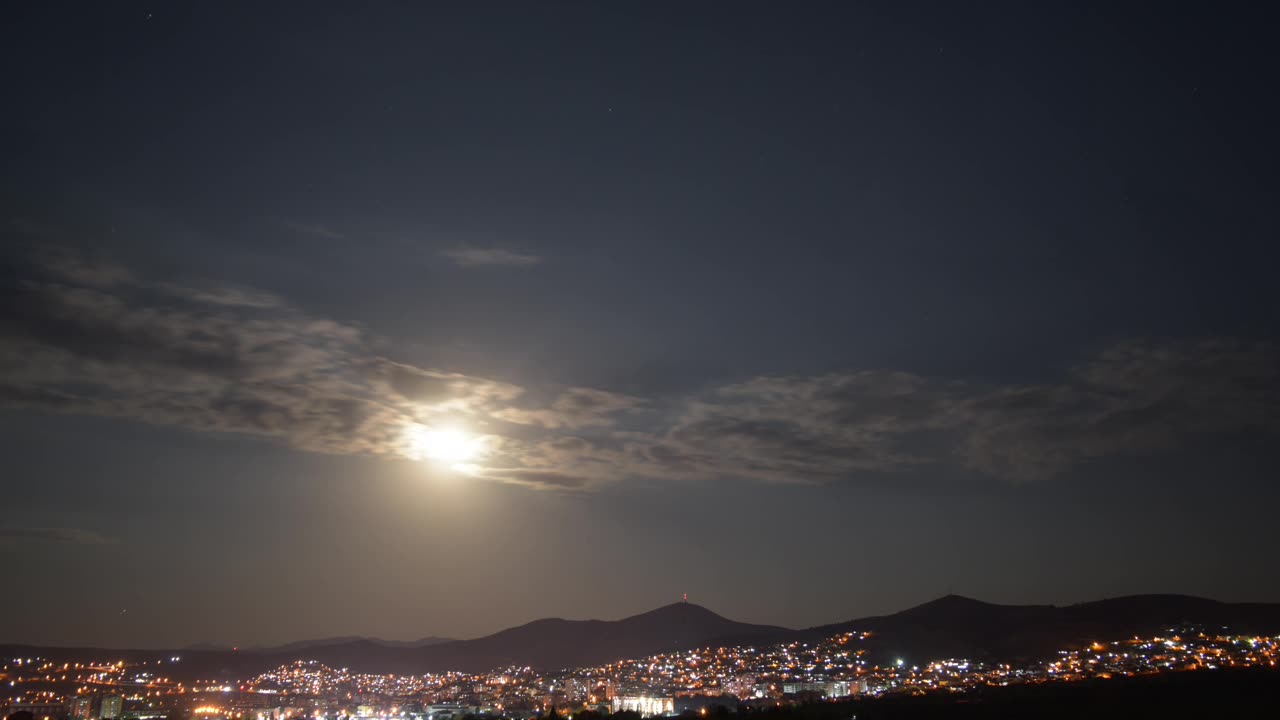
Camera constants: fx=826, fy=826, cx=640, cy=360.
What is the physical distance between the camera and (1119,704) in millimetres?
32406

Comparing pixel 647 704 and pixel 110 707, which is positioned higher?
pixel 110 707

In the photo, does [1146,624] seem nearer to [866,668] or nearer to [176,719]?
[866,668]

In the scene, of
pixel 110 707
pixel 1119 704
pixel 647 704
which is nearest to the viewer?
pixel 1119 704

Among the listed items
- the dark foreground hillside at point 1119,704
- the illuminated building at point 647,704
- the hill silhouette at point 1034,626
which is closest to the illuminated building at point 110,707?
the illuminated building at point 647,704

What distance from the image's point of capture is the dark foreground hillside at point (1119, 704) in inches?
1131

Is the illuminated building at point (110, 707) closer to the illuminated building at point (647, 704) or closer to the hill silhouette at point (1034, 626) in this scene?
the illuminated building at point (647, 704)

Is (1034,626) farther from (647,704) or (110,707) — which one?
(110,707)

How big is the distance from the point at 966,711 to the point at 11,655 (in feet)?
439

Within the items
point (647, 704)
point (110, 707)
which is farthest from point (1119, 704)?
point (110, 707)

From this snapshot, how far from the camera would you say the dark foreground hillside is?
28719 mm

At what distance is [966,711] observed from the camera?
38.9 m

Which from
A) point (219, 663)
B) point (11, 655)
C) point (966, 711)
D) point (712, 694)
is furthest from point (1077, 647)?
point (11, 655)

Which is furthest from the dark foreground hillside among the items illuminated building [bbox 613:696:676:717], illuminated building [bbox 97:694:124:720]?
illuminated building [bbox 97:694:124:720]

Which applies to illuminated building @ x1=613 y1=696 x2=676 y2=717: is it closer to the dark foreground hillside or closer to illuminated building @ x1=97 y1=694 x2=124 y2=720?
the dark foreground hillside
